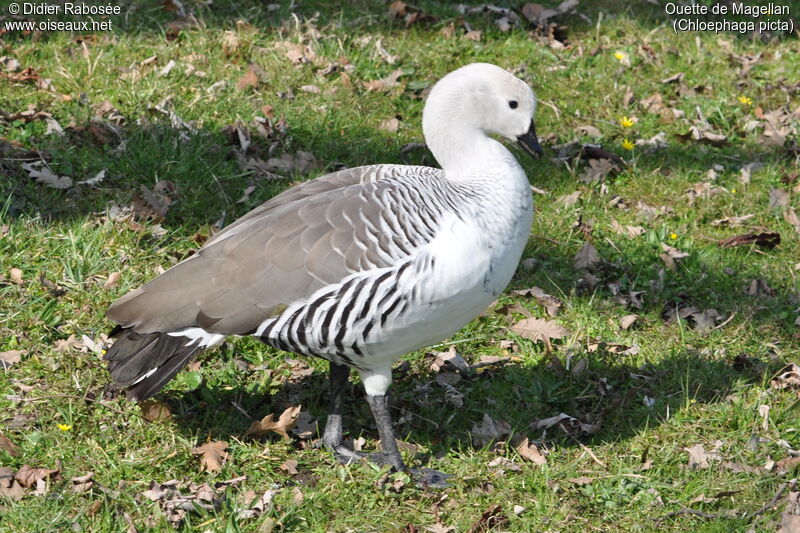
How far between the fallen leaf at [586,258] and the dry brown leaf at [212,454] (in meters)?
2.67

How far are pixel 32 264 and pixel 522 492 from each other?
3.11 meters

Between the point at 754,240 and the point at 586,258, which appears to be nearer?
the point at 586,258

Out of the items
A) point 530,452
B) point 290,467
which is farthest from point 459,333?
point 290,467

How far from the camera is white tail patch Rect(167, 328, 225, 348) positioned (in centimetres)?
435

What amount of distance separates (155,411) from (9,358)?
0.89 meters

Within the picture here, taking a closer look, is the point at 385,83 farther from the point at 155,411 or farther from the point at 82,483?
the point at 82,483

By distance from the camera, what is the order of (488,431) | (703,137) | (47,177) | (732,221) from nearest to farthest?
(488,431) < (47,177) < (732,221) < (703,137)

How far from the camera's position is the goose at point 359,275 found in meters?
4.25

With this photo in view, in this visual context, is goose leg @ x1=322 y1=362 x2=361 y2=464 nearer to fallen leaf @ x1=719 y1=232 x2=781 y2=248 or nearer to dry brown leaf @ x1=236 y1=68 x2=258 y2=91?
fallen leaf @ x1=719 y1=232 x2=781 y2=248

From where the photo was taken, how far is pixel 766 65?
331 inches

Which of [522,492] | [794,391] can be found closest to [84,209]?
[522,492]

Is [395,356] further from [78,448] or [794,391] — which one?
[794,391]

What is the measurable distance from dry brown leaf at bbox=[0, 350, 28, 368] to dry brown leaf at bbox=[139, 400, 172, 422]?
2.50 ft

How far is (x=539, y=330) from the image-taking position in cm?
559
